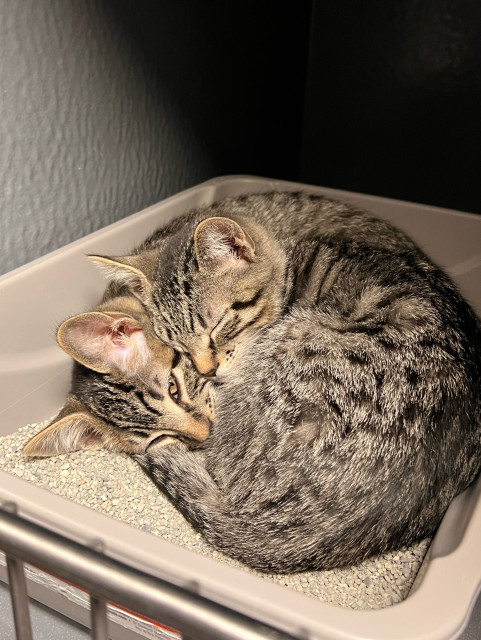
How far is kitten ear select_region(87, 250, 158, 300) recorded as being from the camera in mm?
1226

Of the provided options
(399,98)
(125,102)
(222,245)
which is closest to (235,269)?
(222,245)

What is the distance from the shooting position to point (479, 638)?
1.05 meters

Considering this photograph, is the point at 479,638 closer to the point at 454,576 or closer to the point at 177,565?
the point at 454,576

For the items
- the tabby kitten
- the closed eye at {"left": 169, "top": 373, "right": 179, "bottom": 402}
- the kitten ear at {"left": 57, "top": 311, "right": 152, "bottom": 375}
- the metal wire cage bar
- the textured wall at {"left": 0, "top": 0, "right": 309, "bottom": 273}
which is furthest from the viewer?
the textured wall at {"left": 0, "top": 0, "right": 309, "bottom": 273}

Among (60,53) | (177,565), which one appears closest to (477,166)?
(60,53)

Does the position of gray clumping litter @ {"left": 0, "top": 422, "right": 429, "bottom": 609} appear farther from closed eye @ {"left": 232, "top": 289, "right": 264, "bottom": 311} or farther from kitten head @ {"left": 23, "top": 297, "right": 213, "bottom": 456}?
closed eye @ {"left": 232, "top": 289, "right": 264, "bottom": 311}

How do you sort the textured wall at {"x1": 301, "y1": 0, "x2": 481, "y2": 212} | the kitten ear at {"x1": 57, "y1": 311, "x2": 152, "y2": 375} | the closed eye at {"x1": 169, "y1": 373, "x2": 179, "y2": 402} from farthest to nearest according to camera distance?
the textured wall at {"x1": 301, "y1": 0, "x2": 481, "y2": 212} < the closed eye at {"x1": 169, "y1": 373, "x2": 179, "y2": 402} < the kitten ear at {"x1": 57, "y1": 311, "x2": 152, "y2": 375}

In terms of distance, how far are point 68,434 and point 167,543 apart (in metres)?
0.54

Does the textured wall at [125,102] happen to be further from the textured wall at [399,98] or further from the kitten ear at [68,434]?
the kitten ear at [68,434]

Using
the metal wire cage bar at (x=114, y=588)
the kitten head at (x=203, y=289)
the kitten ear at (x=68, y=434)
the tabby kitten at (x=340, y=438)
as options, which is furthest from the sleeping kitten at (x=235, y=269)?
the metal wire cage bar at (x=114, y=588)

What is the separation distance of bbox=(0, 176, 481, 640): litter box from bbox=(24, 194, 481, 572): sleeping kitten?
124 mm

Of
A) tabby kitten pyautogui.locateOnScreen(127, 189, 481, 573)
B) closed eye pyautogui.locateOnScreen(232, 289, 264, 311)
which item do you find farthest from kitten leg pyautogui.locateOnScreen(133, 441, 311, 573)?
closed eye pyautogui.locateOnScreen(232, 289, 264, 311)

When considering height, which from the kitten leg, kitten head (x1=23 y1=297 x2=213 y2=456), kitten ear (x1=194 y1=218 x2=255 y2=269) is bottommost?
the kitten leg

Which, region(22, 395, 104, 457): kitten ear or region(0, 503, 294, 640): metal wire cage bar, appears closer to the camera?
region(0, 503, 294, 640): metal wire cage bar
